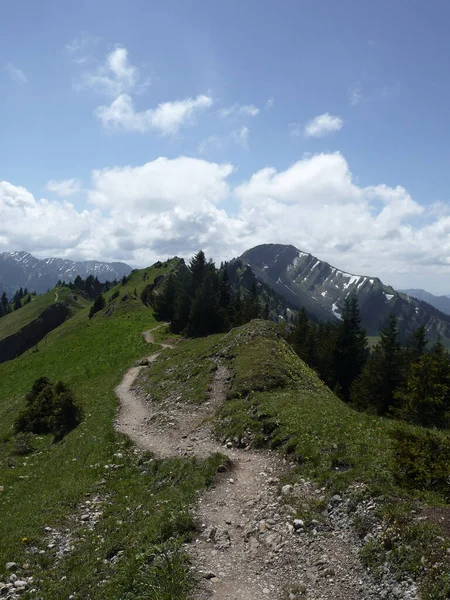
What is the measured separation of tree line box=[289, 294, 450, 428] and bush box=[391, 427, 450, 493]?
18.9 metres

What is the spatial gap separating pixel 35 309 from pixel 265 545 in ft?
528

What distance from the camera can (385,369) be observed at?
5531cm

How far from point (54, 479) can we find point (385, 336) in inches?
2252

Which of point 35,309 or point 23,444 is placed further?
point 35,309

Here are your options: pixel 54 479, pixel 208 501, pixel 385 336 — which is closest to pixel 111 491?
pixel 54 479

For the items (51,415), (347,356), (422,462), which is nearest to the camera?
(422,462)

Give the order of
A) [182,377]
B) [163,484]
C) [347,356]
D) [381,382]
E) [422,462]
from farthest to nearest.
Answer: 1. [347,356]
2. [381,382]
3. [182,377]
4. [163,484]
5. [422,462]

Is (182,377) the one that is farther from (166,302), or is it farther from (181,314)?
(166,302)

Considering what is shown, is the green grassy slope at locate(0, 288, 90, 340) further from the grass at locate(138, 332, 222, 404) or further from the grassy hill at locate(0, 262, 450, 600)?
the grassy hill at locate(0, 262, 450, 600)

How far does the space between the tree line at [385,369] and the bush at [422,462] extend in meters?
18.9

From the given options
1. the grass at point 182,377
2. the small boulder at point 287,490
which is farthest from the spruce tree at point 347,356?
the small boulder at point 287,490

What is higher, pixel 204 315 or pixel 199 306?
pixel 199 306

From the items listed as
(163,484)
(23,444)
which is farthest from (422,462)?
(23,444)

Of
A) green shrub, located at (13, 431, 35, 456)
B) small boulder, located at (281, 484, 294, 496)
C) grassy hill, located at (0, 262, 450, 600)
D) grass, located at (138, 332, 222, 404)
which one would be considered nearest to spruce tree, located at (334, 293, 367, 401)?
grass, located at (138, 332, 222, 404)
